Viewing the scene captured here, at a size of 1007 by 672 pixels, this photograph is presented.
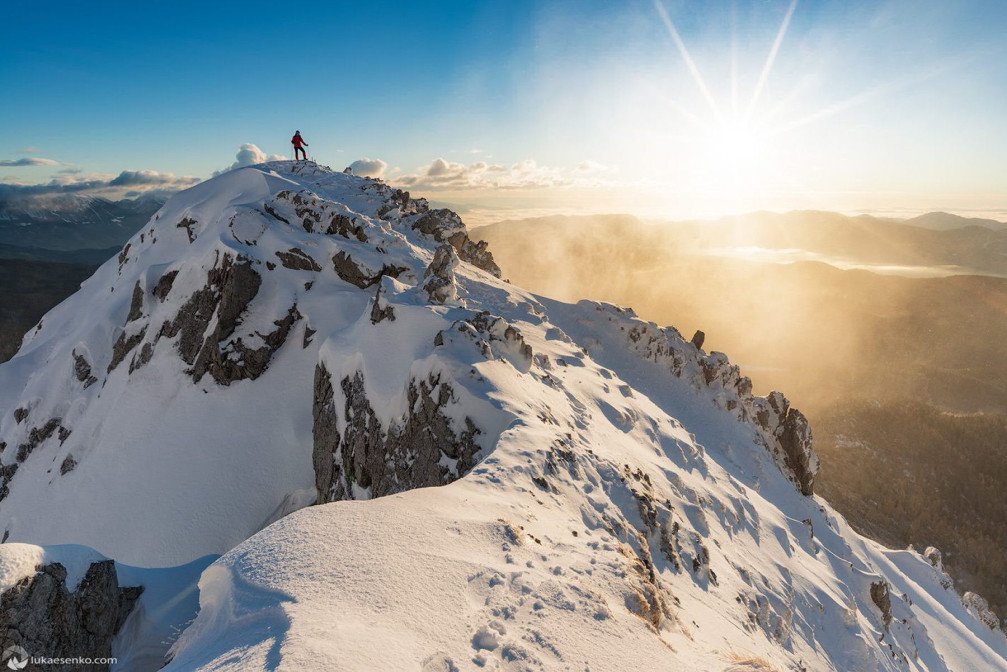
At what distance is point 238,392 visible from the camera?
26.2 m

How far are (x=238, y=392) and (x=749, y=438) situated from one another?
4017 cm

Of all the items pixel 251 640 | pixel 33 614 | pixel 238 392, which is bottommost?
pixel 238 392

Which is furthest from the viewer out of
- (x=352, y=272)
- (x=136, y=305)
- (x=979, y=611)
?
(x=979, y=611)

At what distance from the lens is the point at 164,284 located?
3294 centimetres

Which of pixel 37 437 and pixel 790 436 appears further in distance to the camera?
pixel 790 436

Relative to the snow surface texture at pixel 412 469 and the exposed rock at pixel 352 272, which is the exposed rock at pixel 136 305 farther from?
the exposed rock at pixel 352 272

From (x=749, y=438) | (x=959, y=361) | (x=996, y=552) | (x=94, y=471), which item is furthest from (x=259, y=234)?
(x=959, y=361)

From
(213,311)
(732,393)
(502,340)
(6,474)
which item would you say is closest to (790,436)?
(732,393)

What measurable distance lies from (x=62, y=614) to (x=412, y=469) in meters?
8.34

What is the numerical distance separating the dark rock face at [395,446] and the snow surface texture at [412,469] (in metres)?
0.12

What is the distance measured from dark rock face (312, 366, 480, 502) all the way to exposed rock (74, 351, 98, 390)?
25.9m

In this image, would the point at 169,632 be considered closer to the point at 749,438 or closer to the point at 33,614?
the point at 33,614

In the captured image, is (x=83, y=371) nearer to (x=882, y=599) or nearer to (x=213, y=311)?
(x=213, y=311)

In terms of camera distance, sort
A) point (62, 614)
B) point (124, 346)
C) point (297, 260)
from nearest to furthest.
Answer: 1. point (62, 614)
2. point (297, 260)
3. point (124, 346)
